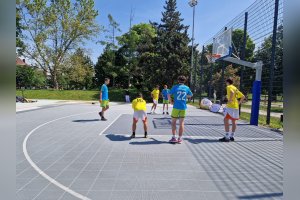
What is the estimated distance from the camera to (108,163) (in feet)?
20.9

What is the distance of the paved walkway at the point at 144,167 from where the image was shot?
4.69 meters

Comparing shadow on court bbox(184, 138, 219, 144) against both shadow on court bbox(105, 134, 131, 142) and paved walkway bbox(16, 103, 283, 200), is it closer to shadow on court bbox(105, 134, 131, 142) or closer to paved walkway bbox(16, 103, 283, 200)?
paved walkway bbox(16, 103, 283, 200)

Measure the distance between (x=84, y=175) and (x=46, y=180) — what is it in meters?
0.67

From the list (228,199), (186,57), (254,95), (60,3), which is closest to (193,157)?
(228,199)

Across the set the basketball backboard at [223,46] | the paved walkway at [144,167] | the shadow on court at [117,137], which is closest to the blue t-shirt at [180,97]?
the paved walkway at [144,167]

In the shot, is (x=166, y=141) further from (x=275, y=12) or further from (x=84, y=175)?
(x=275, y=12)

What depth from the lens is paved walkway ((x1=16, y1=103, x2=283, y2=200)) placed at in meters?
4.69

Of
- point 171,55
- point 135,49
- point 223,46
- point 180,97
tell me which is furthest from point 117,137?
point 135,49

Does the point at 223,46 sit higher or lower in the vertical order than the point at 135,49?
lower

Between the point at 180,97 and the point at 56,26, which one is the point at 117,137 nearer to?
the point at 180,97

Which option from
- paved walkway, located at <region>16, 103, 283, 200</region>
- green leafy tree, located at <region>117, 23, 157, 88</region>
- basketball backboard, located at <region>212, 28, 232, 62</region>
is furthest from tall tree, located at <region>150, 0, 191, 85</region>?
paved walkway, located at <region>16, 103, 283, 200</region>

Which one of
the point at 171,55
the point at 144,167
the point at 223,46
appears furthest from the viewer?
the point at 171,55

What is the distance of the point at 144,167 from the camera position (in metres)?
6.09

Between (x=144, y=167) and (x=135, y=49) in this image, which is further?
(x=135, y=49)
